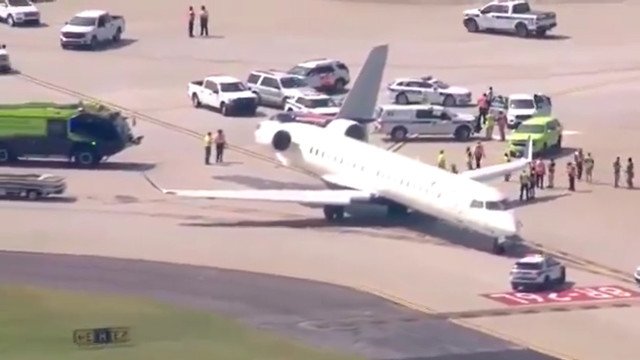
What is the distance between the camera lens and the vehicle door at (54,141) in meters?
102

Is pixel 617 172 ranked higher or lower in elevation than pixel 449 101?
lower

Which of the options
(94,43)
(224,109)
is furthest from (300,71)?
(94,43)

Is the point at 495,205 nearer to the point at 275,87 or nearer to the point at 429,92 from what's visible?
the point at 429,92

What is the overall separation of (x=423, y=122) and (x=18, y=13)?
39617 millimetres

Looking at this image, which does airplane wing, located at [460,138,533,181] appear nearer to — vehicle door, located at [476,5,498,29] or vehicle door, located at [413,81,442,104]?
vehicle door, located at [413,81,442,104]

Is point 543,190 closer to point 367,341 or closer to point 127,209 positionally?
point 127,209

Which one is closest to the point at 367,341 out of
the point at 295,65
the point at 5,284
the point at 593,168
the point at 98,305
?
the point at 98,305

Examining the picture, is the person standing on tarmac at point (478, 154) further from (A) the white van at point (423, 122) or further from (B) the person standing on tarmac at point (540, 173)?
(A) the white van at point (423, 122)

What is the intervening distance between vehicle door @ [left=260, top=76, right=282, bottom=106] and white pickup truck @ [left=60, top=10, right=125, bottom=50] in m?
18.0

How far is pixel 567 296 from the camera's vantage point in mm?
77188

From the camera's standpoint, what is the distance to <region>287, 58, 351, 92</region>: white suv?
395 feet

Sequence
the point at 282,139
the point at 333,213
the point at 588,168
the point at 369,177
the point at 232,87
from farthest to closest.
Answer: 1. the point at 232,87
2. the point at 588,168
3. the point at 282,139
4. the point at 333,213
5. the point at 369,177

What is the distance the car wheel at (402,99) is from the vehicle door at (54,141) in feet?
72.9

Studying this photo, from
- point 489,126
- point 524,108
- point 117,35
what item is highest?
point 117,35
